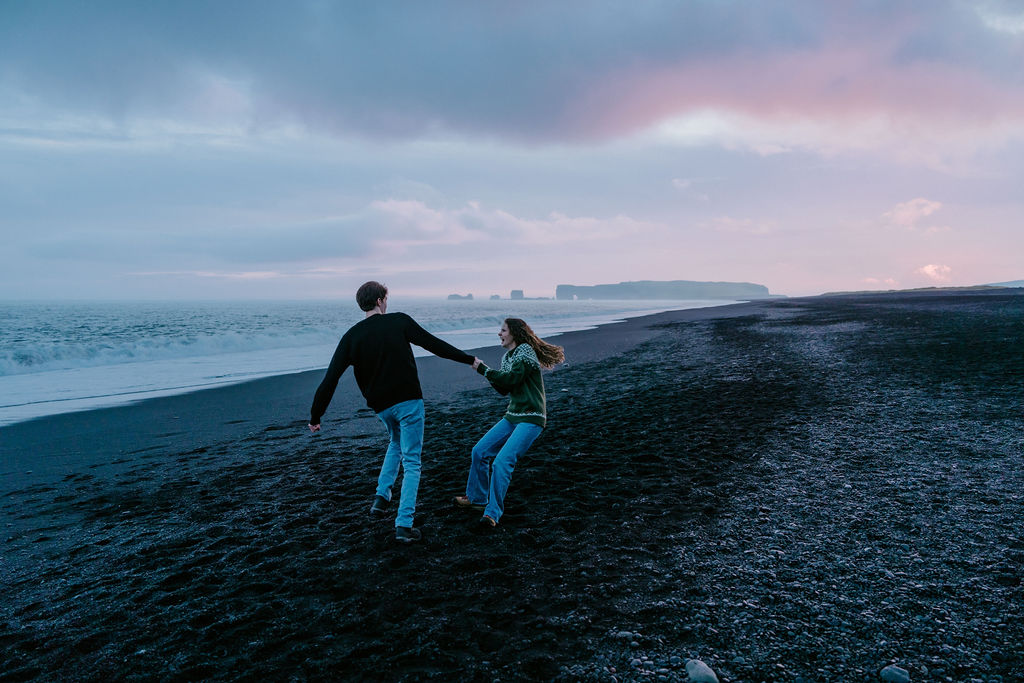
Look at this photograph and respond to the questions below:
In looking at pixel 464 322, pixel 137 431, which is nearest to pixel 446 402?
pixel 137 431

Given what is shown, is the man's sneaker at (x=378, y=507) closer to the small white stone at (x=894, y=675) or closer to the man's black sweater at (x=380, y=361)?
the man's black sweater at (x=380, y=361)

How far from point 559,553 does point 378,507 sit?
7.23 ft

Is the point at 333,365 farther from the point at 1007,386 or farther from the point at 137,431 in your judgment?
the point at 1007,386

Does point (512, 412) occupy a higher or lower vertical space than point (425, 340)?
lower

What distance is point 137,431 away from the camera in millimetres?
10711

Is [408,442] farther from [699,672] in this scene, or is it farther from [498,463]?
[699,672]

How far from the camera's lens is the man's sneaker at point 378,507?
5.88m

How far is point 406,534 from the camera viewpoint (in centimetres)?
519

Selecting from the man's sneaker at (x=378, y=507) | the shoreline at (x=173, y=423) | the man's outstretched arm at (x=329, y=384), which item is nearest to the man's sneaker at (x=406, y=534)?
the man's sneaker at (x=378, y=507)

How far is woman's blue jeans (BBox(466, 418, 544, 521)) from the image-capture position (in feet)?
18.1

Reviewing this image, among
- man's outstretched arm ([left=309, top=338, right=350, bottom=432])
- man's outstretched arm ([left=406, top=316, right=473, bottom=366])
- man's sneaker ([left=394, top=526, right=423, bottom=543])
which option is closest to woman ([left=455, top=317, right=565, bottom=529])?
man's outstretched arm ([left=406, top=316, right=473, bottom=366])

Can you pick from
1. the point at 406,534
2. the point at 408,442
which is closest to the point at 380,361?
the point at 408,442

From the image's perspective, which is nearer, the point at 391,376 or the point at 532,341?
the point at 391,376

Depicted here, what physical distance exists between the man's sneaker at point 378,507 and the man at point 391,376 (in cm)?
58
